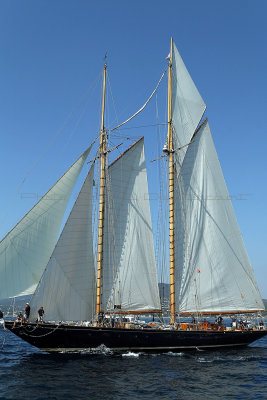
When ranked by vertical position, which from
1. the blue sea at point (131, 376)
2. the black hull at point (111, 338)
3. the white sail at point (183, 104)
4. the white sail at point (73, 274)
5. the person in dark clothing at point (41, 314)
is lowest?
the blue sea at point (131, 376)

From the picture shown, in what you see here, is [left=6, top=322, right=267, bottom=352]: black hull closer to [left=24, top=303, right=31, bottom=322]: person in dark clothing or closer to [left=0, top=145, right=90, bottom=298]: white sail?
[left=24, top=303, right=31, bottom=322]: person in dark clothing

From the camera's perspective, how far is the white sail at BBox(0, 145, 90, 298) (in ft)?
94.4

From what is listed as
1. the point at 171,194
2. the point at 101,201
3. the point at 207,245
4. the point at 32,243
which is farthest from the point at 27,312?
the point at 207,245

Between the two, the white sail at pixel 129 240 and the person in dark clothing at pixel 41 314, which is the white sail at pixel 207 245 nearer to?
the white sail at pixel 129 240

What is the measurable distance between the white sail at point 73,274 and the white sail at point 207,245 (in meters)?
10.0

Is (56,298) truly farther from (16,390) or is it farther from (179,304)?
(179,304)

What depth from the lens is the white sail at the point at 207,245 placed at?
38.4 m

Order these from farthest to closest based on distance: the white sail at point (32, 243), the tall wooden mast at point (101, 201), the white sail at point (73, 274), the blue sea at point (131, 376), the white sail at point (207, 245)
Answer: the white sail at point (207, 245) < the tall wooden mast at point (101, 201) < the white sail at point (73, 274) < the white sail at point (32, 243) < the blue sea at point (131, 376)

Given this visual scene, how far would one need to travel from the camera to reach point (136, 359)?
30.8 metres

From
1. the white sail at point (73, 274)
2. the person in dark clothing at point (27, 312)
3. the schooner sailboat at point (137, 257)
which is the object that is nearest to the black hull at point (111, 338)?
the schooner sailboat at point (137, 257)

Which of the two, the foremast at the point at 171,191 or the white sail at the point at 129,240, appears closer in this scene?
the white sail at the point at 129,240

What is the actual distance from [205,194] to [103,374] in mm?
22633

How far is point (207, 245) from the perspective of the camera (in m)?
39.3

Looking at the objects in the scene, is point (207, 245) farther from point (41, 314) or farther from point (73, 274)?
point (41, 314)
